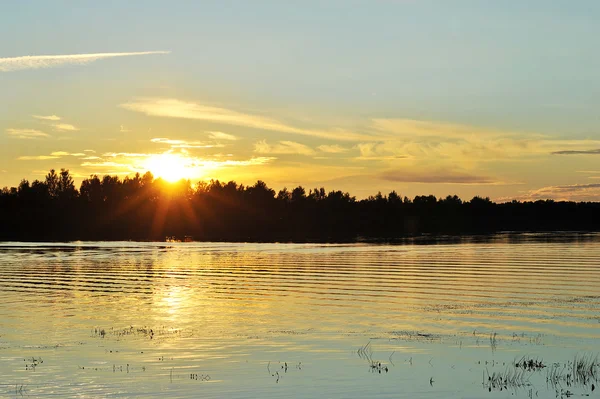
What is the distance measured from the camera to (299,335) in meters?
30.2

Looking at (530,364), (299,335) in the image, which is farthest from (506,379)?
(299,335)

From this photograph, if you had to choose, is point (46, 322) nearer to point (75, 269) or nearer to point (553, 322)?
point (553, 322)

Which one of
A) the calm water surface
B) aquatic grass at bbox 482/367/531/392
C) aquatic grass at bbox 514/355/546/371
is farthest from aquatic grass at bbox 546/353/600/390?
aquatic grass at bbox 482/367/531/392

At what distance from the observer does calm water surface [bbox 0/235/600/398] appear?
21469 millimetres

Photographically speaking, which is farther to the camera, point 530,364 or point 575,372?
point 530,364

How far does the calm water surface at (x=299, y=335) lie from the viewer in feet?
70.4

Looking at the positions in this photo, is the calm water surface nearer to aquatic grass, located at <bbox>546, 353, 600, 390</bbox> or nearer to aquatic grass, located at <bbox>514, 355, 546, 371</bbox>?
aquatic grass, located at <bbox>546, 353, 600, 390</bbox>

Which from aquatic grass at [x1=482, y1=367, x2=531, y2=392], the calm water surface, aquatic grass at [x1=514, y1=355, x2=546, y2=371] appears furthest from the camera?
aquatic grass at [x1=514, y1=355, x2=546, y2=371]

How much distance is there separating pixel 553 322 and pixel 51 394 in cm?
2201

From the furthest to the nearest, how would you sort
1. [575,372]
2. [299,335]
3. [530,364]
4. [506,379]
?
[299,335], [530,364], [575,372], [506,379]

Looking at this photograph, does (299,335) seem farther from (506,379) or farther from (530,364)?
(506,379)

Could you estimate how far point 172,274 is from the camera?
66125mm

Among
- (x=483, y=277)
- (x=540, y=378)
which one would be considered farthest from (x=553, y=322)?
(x=483, y=277)

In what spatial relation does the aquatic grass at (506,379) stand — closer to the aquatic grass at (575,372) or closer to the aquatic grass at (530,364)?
the aquatic grass at (530,364)
